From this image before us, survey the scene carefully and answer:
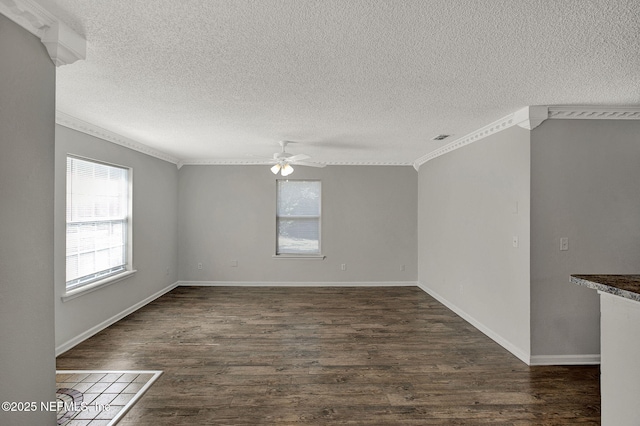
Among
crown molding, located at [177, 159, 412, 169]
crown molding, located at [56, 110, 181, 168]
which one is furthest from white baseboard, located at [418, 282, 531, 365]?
crown molding, located at [56, 110, 181, 168]

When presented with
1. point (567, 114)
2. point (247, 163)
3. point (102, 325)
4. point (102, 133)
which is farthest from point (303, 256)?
point (567, 114)

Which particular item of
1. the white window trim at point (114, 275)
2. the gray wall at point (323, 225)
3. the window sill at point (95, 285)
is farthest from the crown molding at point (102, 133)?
the window sill at point (95, 285)

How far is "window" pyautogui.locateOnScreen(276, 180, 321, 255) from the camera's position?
6.43 metres

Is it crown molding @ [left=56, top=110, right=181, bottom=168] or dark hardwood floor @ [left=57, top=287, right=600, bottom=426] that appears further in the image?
crown molding @ [left=56, top=110, right=181, bottom=168]

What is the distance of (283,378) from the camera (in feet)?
9.28

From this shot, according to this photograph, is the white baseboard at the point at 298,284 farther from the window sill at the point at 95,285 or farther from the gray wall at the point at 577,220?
the gray wall at the point at 577,220

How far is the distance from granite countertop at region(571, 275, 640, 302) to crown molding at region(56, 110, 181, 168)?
4.40m

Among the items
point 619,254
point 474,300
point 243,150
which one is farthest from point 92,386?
point 619,254

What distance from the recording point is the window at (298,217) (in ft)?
21.1

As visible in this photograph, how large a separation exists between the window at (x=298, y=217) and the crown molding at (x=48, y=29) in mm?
4675

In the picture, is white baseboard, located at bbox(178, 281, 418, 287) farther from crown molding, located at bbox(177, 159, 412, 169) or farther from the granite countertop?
the granite countertop

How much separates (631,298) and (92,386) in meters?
3.62

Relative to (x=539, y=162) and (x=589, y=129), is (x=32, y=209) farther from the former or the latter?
(x=589, y=129)

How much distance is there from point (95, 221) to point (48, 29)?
9.25ft
